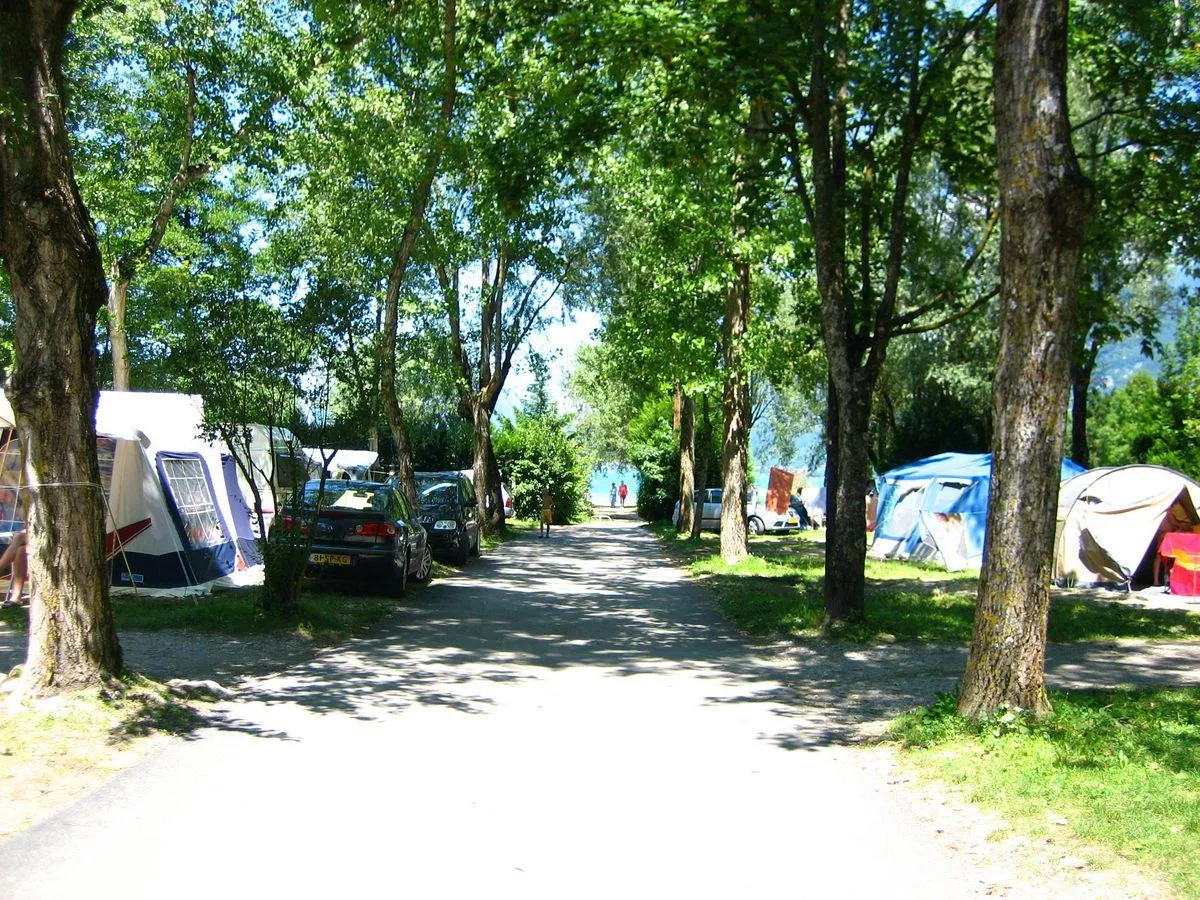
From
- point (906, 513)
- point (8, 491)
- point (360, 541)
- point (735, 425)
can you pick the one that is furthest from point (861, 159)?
point (906, 513)

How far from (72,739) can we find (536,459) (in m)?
38.5

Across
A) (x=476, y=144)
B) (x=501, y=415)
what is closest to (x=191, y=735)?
(x=476, y=144)

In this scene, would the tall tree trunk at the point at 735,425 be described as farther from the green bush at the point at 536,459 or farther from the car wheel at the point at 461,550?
the green bush at the point at 536,459

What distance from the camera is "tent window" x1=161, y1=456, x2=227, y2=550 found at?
616 inches

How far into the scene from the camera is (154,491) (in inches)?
597

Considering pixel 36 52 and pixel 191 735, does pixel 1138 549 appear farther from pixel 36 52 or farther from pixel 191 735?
pixel 36 52

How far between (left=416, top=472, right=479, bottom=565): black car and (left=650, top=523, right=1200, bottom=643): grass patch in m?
4.86

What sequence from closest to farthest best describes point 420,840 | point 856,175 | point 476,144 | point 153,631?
point 420,840, point 153,631, point 856,175, point 476,144

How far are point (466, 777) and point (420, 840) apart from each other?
1.24 metres

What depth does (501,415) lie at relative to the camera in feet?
149

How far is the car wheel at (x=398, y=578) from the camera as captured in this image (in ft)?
53.1

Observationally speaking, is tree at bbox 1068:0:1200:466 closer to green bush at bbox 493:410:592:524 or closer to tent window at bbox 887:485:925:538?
tent window at bbox 887:485:925:538

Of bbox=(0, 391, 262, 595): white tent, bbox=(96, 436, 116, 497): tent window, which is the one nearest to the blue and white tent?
bbox=(0, 391, 262, 595): white tent

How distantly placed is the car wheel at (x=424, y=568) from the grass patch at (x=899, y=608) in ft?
15.9
